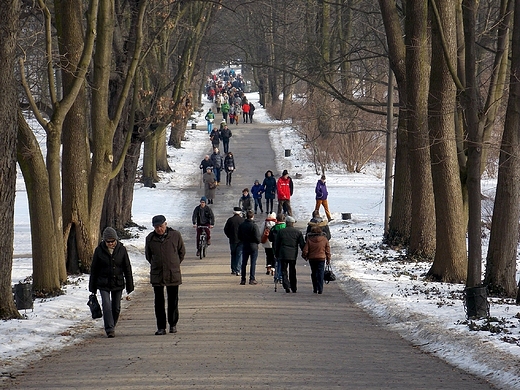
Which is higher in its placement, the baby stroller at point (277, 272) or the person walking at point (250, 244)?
the person walking at point (250, 244)

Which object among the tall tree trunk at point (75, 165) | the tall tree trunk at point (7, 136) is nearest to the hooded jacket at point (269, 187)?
Answer: the tall tree trunk at point (75, 165)

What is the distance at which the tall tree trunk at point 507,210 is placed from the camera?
1681cm

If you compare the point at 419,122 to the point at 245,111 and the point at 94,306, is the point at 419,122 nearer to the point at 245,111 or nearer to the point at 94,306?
the point at 94,306

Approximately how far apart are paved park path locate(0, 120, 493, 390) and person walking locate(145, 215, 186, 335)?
0.32 m

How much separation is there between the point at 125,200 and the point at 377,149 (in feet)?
70.8

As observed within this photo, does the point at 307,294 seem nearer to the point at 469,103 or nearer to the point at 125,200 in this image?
the point at 469,103

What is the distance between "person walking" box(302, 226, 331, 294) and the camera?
18.2 metres

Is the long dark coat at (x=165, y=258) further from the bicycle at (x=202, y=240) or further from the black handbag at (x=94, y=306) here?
the bicycle at (x=202, y=240)

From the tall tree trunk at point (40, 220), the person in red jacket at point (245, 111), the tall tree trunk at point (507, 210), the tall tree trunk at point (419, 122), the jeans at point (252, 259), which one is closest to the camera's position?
the tall tree trunk at point (40, 220)

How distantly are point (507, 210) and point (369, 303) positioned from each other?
3102 mm

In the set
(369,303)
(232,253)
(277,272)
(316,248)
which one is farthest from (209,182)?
(369,303)

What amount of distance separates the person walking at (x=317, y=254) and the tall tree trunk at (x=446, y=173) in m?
2.67

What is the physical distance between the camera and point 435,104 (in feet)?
62.3

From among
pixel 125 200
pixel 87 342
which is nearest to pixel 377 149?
pixel 125 200
